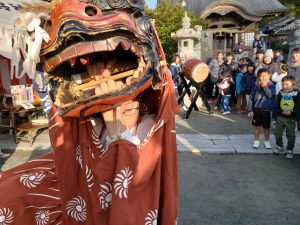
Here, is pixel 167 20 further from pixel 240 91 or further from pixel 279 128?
pixel 279 128

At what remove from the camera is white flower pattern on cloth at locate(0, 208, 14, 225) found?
148cm

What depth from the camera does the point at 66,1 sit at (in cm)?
106

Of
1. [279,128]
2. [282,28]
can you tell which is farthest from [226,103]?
[282,28]

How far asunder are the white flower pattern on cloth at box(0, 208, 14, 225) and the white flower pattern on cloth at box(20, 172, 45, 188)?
0.49 ft

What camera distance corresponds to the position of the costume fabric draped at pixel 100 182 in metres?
1.12

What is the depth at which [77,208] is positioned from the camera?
1.36 meters

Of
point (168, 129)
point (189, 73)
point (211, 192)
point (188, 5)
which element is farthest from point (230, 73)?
point (188, 5)

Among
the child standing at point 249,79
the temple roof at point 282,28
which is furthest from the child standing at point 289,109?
the temple roof at point 282,28

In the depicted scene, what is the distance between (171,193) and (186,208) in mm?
2098

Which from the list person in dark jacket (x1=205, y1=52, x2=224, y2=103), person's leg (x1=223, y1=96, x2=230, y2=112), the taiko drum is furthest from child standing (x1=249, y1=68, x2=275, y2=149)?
person in dark jacket (x1=205, y1=52, x2=224, y2=103)

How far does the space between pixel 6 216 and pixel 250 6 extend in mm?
19951

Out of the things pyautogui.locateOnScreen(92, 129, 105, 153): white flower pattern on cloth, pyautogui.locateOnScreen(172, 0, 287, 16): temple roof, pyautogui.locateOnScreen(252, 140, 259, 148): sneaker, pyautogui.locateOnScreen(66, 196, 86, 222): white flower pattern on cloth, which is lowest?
pyautogui.locateOnScreen(252, 140, 259, 148): sneaker

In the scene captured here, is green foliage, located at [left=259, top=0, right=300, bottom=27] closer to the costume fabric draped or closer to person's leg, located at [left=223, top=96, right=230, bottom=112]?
person's leg, located at [left=223, top=96, right=230, bottom=112]

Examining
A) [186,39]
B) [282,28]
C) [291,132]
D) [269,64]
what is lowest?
[291,132]
